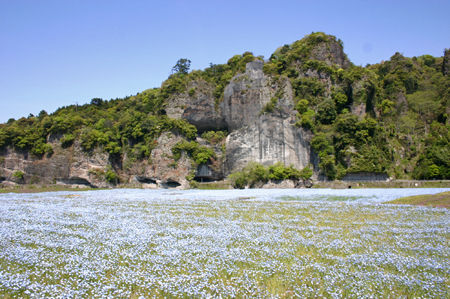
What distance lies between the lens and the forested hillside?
171ft

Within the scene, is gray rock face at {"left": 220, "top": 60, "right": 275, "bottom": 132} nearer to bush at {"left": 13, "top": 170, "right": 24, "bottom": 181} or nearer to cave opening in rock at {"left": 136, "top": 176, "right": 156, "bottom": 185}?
cave opening in rock at {"left": 136, "top": 176, "right": 156, "bottom": 185}

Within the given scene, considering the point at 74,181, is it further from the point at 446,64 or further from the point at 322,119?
the point at 446,64

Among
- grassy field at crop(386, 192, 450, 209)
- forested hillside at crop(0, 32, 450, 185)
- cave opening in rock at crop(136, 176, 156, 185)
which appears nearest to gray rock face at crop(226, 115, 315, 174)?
forested hillside at crop(0, 32, 450, 185)

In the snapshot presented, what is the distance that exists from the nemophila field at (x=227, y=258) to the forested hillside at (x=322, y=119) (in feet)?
134

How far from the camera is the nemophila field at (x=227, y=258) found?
22.0 ft

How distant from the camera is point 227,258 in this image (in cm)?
867

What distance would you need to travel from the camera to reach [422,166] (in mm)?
50562

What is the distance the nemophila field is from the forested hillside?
134 feet

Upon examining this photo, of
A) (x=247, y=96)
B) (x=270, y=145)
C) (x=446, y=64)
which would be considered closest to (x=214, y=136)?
(x=247, y=96)

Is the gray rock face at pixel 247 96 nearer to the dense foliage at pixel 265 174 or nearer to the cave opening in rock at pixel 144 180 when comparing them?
the dense foliage at pixel 265 174

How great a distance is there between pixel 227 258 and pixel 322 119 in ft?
179

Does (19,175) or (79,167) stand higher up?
(79,167)

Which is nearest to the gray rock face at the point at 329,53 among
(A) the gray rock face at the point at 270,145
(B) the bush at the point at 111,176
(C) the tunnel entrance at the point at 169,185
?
(A) the gray rock face at the point at 270,145

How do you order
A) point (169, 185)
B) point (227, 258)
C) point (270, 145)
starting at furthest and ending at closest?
point (169, 185) < point (270, 145) < point (227, 258)
